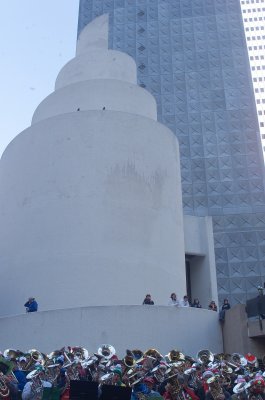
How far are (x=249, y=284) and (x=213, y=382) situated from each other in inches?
687

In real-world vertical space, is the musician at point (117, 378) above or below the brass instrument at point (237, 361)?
below

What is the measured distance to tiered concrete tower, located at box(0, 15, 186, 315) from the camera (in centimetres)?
1688

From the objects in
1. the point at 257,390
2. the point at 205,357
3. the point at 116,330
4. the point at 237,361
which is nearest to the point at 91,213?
the point at 116,330

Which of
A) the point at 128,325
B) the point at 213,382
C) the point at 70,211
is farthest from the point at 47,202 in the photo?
the point at 213,382

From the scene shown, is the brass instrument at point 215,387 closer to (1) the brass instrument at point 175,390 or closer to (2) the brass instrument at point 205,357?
(1) the brass instrument at point 175,390

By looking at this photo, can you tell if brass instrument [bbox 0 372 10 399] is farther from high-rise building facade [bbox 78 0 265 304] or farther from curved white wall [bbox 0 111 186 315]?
high-rise building facade [bbox 78 0 265 304]

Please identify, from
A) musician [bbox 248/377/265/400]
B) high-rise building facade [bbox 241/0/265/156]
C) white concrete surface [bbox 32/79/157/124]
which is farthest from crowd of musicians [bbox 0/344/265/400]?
high-rise building facade [bbox 241/0/265/156]

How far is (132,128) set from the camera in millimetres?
19734

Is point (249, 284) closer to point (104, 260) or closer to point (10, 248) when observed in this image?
point (104, 260)

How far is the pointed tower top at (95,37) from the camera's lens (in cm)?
2619

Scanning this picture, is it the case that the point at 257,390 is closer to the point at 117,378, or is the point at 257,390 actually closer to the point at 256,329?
the point at 117,378

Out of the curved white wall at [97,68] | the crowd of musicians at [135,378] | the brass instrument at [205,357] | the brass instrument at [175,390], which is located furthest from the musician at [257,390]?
the curved white wall at [97,68]

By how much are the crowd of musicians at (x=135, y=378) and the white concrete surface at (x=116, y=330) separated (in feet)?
11.6

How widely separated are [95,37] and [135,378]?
2100cm
